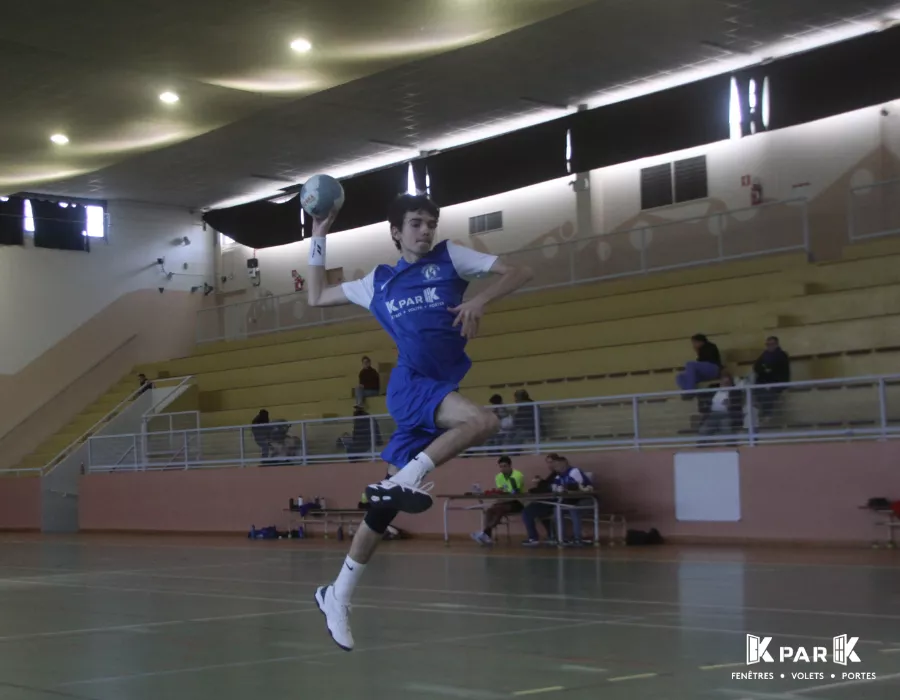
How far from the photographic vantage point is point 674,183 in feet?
76.9

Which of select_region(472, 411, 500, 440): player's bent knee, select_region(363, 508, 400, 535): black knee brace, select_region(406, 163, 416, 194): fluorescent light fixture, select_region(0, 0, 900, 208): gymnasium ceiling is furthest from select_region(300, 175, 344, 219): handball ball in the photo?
select_region(406, 163, 416, 194): fluorescent light fixture

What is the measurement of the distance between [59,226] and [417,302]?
1042 inches

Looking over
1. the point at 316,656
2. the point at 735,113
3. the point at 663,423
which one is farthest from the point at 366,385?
the point at 316,656

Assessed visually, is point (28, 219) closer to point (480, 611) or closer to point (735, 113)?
point (735, 113)

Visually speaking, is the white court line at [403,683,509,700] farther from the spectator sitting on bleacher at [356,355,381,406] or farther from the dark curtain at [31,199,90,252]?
the dark curtain at [31,199,90,252]

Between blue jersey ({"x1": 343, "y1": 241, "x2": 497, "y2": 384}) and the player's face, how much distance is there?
0.19 ft

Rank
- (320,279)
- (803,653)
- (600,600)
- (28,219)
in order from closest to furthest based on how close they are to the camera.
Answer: (803,653) < (320,279) < (600,600) < (28,219)

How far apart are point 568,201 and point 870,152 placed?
650 cm

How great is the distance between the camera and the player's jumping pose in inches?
220

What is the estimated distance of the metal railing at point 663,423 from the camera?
14.3 m

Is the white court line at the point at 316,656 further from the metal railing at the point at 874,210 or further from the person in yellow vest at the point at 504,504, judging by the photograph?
the metal railing at the point at 874,210

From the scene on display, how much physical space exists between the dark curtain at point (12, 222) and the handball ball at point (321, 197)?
25.1 metres

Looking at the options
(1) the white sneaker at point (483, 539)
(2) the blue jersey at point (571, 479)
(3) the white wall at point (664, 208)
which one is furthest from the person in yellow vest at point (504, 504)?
(3) the white wall at point (664, 208)

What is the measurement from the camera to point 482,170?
84.4 feet
